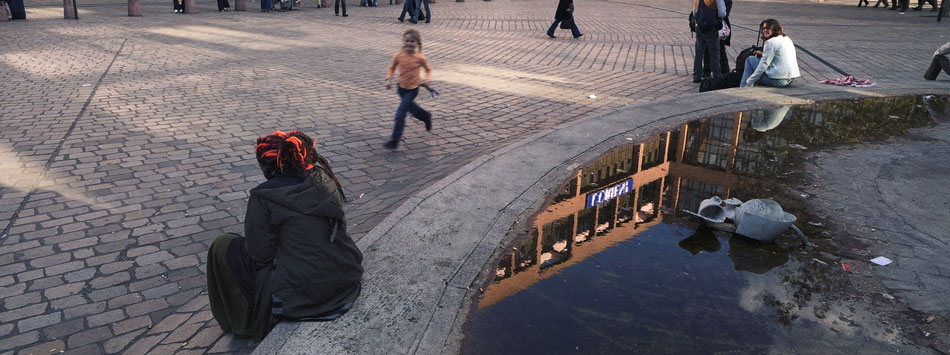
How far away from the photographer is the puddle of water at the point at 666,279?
399 cm

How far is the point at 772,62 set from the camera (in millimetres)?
Result: 10703

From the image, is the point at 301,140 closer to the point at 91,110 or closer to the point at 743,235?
the point at 743,235

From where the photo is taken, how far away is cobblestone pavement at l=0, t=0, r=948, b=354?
15.3 feet

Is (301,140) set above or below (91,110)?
above

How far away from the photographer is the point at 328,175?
4.24 meters

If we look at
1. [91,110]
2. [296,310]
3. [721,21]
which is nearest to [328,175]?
[296,310]

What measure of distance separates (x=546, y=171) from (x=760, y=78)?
594cm

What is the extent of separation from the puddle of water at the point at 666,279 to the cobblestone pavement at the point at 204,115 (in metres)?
1.55

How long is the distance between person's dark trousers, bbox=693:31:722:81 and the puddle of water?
14.7 feet

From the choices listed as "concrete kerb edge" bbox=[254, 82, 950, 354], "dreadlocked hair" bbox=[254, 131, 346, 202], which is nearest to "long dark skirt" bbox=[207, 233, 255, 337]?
"concrete kerb edge" bbox=[254, 82, 950, 354]

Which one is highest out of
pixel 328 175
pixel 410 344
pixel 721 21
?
pixel 721 21

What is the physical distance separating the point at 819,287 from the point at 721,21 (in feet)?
25.3

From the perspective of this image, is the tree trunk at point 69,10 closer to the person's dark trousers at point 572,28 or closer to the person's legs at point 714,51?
Answer: the person's dark trousers at point 572,28

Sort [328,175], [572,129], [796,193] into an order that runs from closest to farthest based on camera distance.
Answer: [328,175]
[796,193]
[572,129]
